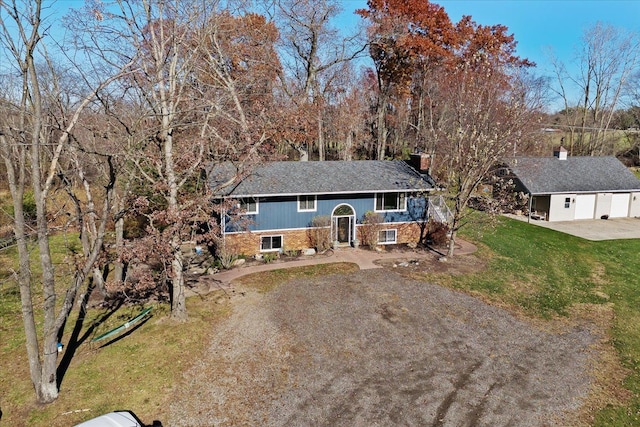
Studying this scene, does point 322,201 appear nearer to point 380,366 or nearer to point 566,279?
point 380,366

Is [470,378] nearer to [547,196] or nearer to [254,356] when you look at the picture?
[254,356]

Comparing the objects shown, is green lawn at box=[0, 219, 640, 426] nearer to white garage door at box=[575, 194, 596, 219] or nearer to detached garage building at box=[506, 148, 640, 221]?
detached garage building at box=[506, 148, 640, 221]

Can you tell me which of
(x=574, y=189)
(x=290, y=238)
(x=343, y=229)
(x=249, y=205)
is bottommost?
(x=290, y=238)

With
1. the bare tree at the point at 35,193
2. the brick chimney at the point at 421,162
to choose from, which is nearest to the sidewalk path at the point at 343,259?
the brick chimney at the point at 421,162

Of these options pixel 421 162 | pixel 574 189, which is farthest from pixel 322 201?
pixel 574 189

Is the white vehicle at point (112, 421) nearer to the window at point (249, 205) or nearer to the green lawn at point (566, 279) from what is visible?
the green lawn at point (566, 279)

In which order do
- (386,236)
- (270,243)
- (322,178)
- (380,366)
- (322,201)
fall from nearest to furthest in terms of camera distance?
(380,366), (270,243), (322,201), (322,178), (386,236)

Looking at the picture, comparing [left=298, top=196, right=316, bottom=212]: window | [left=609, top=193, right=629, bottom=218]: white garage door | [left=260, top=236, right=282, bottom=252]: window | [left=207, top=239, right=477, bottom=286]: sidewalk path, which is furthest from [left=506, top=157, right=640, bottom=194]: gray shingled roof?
[left=260, top=236, right=282, bottom=252]: window
